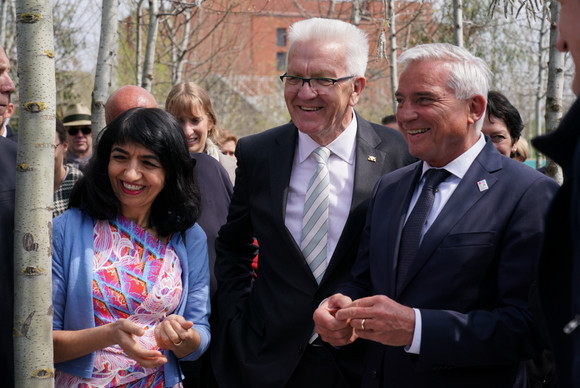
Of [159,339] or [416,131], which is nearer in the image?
[159,339]

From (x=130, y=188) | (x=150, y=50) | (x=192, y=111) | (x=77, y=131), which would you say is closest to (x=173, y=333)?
(x=130, y=188)

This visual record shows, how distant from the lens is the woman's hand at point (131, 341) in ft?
9.37

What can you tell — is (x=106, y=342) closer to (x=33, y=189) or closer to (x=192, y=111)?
(x=33, y=189)

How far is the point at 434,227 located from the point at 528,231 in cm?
38

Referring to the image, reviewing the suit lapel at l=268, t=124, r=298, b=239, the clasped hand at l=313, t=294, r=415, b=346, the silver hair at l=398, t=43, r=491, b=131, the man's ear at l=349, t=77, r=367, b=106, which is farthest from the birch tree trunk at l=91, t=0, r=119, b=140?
the clasped hand at l=313, t=294, r=415, b=346

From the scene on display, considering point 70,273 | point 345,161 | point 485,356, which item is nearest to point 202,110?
point 345,161

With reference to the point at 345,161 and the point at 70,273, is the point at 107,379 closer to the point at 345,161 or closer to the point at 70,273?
the point at 70,273

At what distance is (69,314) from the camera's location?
304cm

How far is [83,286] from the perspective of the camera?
3.04 metres

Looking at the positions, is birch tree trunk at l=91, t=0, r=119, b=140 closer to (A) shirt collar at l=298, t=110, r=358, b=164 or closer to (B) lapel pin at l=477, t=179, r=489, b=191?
(A) shirt collar at l=298, t=110, r=358, b=164

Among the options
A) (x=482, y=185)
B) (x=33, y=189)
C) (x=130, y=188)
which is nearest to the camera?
(x=33, y=189)

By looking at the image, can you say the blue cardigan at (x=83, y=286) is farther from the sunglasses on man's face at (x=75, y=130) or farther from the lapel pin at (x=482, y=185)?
the sunglasses on man's face at (x=75, y=130)

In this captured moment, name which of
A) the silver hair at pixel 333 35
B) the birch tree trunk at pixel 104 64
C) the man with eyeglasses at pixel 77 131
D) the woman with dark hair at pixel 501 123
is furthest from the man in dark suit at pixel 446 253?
the man with eyeglasses at pixel 77 131

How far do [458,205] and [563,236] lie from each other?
98cm
